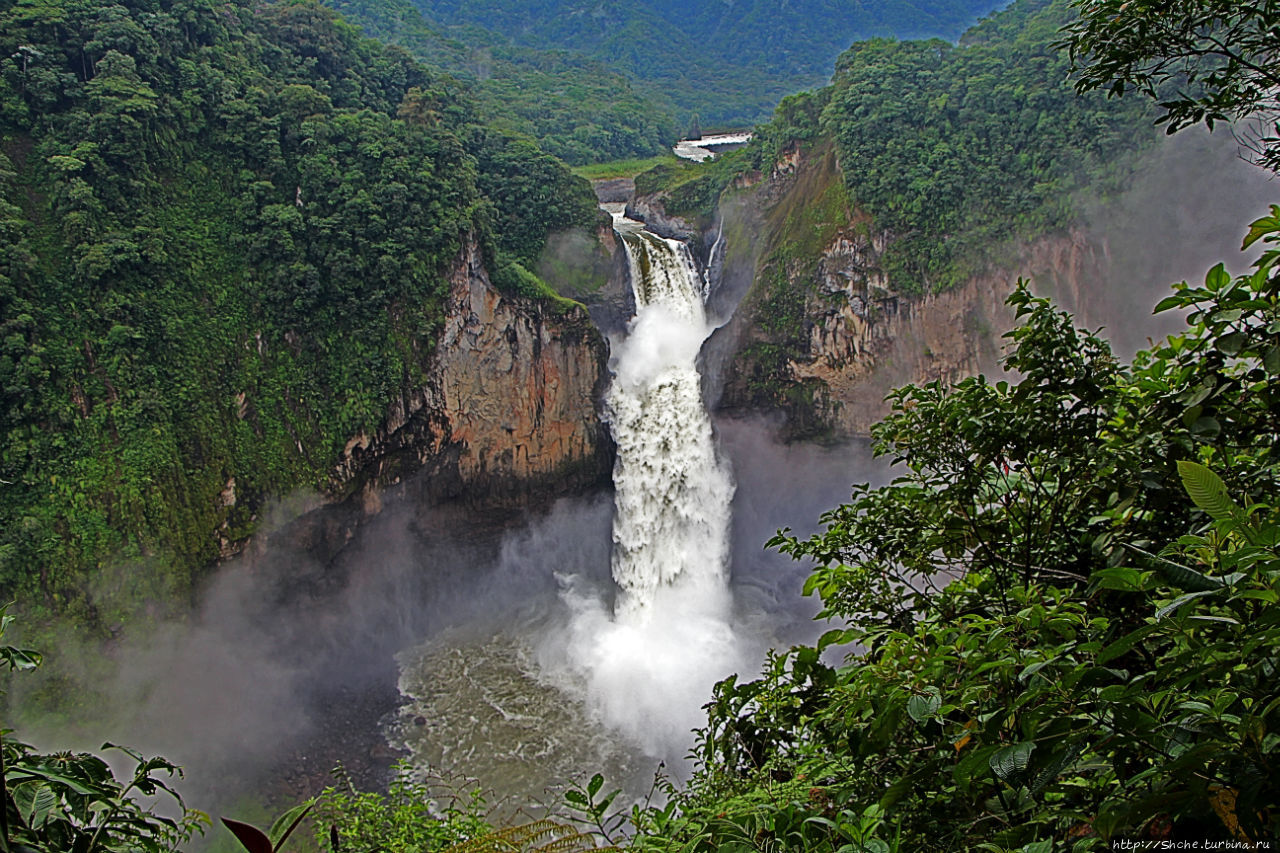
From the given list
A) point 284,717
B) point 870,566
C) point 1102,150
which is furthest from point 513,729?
point 1102,150

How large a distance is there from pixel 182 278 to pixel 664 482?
1067 centimetres

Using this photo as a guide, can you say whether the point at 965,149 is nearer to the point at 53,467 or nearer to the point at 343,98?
the point at 343,98

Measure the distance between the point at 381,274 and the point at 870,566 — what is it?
48.0 feet

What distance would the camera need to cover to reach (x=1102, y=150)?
680 inches

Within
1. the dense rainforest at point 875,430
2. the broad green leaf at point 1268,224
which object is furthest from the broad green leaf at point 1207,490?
the broad green leaf at point 1268,224

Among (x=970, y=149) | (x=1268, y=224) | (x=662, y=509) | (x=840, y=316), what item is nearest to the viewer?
(x=1268, y=224)

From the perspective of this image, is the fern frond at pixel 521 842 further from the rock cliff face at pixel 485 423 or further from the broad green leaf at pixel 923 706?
the rock cliff face at pixel 485 423

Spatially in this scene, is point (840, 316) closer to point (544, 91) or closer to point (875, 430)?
point (875, 430)

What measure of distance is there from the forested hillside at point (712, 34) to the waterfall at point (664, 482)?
32.3 meters

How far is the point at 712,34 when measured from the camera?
60844 mm

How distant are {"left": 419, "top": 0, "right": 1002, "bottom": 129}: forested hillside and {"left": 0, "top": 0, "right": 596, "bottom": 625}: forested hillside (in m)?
33.5

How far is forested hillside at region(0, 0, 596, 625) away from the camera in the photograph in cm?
1240

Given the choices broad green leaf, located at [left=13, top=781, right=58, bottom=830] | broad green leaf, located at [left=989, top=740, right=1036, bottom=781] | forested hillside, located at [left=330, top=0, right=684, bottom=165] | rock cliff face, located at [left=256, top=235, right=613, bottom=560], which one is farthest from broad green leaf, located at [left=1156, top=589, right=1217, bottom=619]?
forested hillside, located at [left=330, top=0, right=684, bottom=165]

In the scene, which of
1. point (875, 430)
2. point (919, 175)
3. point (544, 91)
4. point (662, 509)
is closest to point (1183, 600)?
point (875, 430)
